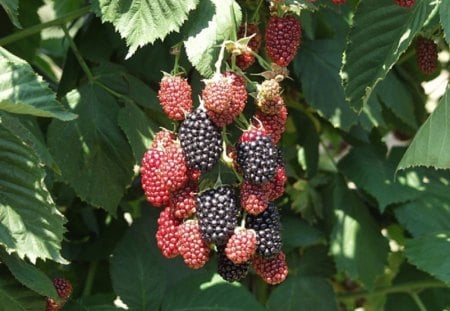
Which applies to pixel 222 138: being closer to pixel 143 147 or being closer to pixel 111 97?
pixel 143 147

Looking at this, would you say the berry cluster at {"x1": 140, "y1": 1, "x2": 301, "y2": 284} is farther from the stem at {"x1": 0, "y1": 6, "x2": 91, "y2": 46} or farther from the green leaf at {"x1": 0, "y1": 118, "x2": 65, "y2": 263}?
the stem at {"x1": 0, "y1": 6, "x2": 91, "y2": 46}

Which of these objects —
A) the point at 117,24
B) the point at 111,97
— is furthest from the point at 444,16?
the point at 111,97

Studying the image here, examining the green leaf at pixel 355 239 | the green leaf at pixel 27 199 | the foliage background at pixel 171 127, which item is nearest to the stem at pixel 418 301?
the foliage background at pixel 171 127

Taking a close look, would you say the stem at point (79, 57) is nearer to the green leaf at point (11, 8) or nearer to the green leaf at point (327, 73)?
the green leaf at point (11, 8)

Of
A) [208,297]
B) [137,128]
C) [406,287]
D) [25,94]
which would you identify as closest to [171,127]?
[137,128]

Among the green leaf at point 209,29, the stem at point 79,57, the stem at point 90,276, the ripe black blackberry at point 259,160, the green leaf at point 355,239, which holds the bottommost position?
the stem at point 90,276

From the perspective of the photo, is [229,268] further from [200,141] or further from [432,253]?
[432,253]
